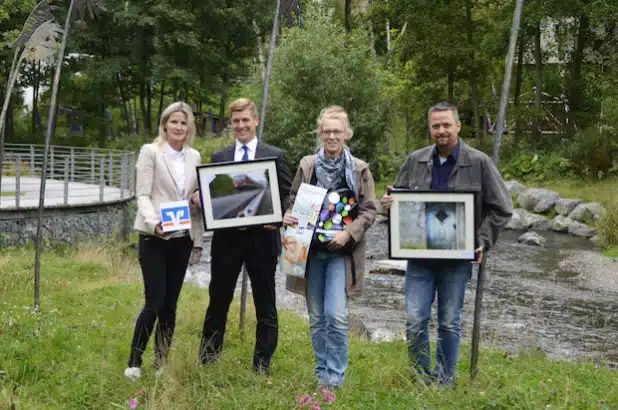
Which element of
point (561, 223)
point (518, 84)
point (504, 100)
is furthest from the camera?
point (518, 84)

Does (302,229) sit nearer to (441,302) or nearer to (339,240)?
(339,240)

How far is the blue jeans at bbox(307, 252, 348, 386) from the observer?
4.82 metres

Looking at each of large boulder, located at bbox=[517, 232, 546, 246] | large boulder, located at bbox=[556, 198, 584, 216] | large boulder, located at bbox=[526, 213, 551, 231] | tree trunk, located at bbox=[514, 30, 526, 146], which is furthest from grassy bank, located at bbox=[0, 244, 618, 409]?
tree trunk, located at bbox=[514, 30, 526, 146]

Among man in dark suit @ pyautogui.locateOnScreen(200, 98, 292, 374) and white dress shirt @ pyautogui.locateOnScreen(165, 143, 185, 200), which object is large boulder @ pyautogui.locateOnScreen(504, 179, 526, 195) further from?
white dress shirt @ pyautogui.locateOnScreen(165, 143, 185, 200)

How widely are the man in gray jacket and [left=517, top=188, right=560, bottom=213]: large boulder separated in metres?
19.3

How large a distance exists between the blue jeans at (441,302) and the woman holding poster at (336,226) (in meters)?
0.35

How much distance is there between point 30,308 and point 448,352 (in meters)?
4.46

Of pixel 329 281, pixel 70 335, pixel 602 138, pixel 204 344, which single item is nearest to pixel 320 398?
pixel 329 281

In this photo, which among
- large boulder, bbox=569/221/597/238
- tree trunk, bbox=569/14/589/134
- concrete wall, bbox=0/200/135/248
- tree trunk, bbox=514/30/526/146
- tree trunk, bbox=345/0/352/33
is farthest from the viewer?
tree trunk, bbox=345/0/352/33

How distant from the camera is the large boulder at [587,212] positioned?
2123cm

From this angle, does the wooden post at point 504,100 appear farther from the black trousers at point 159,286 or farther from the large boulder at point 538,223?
the large boulder at point 538,223

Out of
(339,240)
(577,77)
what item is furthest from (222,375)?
(577,77)

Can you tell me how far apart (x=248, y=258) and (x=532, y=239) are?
15526 millimetres

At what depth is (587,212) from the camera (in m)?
21.5
